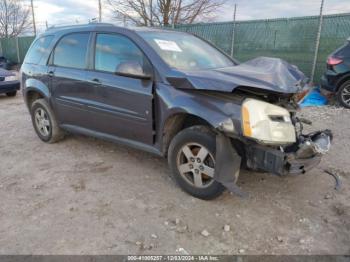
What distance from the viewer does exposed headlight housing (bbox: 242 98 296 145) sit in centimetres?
274

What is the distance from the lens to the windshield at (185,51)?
3578 mm

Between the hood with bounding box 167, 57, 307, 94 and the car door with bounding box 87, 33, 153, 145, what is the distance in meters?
0.48

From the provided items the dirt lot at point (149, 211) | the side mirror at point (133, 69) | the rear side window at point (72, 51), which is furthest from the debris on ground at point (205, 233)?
the rear side window at point (72, 51)

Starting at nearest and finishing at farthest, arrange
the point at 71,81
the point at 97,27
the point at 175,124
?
the point at 175,124
the point at 97,27
the point at 71,81

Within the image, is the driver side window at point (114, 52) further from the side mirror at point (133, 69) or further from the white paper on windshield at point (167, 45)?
the white paper on windshield at point (167, 45)

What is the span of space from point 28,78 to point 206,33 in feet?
24.6

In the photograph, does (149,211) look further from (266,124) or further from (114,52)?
(114,52)

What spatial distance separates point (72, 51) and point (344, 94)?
236 inches

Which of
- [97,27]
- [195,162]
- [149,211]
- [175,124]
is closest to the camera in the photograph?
[149,211]

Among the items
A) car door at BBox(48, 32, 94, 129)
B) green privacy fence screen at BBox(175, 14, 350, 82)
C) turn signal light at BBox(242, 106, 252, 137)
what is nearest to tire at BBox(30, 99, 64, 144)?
car door at BBox(48, 32, 94, 129)

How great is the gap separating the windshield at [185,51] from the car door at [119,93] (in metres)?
0.23

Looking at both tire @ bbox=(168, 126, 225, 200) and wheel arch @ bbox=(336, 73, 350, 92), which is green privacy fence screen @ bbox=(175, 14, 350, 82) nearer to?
wheel arch @ bbox=(336, 73, 350, 92)

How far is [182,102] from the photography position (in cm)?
319

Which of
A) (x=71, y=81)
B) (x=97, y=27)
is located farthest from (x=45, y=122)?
(x=97, y=27)
